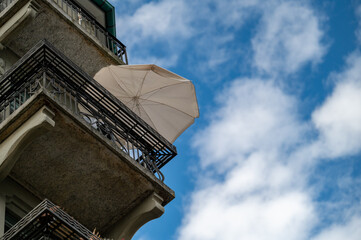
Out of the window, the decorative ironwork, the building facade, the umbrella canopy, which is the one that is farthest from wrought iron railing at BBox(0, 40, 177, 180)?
the decorative ironwork

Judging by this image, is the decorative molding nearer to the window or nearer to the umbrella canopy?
the window

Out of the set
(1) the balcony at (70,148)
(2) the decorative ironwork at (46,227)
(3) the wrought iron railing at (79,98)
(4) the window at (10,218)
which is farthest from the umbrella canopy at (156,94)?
(2) the decorative ironwork at (46,227)

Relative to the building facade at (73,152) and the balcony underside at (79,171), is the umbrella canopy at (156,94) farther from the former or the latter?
the balcony underside at (79,171)

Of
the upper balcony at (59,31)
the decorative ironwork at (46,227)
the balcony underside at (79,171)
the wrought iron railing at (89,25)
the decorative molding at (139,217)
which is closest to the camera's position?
the decorative ironwork at (46,227)

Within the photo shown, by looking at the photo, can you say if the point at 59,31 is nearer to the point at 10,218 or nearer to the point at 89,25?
the point at 89,25

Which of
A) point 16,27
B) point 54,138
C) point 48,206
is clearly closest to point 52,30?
point 16,27

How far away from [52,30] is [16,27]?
1.09m

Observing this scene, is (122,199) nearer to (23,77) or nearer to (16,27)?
(23,77)

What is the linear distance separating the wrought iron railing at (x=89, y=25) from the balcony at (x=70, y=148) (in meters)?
3.56

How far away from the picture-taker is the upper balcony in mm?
17219

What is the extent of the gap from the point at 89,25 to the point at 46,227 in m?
8.65

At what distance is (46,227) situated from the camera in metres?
11.9

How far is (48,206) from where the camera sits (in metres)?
12.0

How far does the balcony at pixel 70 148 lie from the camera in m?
13.8
